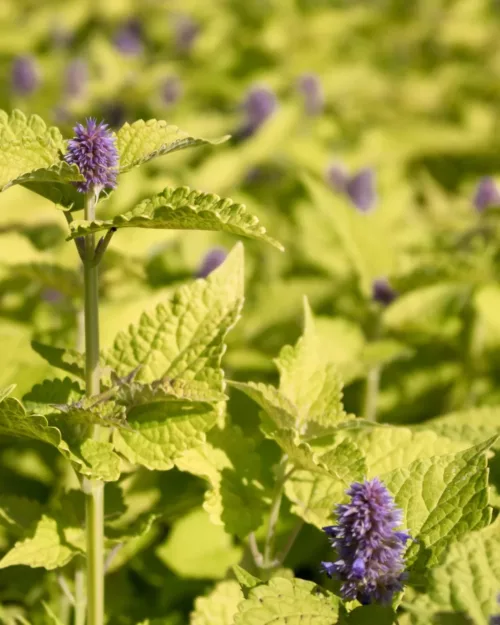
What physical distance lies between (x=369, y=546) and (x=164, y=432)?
1.07 feet

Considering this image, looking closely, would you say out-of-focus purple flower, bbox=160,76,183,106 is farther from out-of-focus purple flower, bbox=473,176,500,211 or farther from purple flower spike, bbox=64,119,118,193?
purple flower spike, bbox=64,119,118,193

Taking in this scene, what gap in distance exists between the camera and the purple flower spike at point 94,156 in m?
1.02

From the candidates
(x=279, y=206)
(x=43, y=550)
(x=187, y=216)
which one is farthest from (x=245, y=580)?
(x=279, y=206)

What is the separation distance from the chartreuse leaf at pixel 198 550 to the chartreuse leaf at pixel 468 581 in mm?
832

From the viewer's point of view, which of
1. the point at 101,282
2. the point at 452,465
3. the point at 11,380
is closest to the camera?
the point at 452,465

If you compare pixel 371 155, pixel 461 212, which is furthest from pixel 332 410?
pixel 371 155

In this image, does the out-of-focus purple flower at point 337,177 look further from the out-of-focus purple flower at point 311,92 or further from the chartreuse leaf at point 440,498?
the chartreuse leaf at point 440,498

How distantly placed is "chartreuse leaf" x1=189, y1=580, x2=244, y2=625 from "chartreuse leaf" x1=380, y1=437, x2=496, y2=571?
305mm

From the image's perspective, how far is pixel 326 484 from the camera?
1312 millimetres

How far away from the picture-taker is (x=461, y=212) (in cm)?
291

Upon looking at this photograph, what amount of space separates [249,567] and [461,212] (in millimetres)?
1816

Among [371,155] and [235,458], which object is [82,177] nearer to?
[235,458]

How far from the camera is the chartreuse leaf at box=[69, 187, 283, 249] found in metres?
0.94

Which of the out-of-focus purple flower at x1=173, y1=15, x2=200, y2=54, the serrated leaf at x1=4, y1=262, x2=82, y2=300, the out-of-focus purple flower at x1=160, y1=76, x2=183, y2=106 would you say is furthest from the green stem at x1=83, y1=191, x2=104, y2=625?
the out-of-focus purple flower at x1=173, y1=15, x2=200, y2=54
